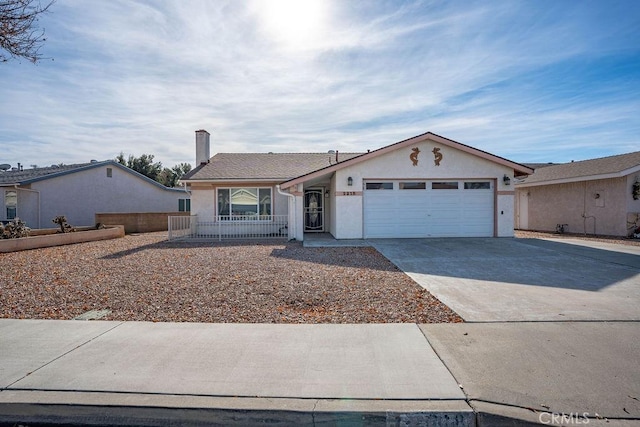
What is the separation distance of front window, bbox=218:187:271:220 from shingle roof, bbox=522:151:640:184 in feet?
50.5

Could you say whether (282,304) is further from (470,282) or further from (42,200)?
(42,200)

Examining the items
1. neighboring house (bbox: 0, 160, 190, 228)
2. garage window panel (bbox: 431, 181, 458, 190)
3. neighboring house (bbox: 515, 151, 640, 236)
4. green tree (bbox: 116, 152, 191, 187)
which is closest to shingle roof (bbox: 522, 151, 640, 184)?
neighboring house (bbox: 515, 151, 640, 236)

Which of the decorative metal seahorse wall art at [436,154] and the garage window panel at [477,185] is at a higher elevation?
the decorative metal seahorse wall art at [436,154]

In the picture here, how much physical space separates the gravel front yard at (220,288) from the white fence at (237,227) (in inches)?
221

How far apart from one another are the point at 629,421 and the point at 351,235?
40.1ft

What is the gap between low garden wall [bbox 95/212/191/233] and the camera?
70.4 feet

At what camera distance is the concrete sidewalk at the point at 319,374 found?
3109 millimetres

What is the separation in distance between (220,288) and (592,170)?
63.5 feet

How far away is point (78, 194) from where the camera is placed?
72.6 ft

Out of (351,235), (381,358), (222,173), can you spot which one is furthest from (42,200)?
(381,358)

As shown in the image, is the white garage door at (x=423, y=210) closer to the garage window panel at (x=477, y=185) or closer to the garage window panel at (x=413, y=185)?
the garage window panel at (x=413, y=185)

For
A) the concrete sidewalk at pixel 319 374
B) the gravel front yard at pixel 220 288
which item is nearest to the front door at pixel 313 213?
the gravel front yard at pixel 220 288

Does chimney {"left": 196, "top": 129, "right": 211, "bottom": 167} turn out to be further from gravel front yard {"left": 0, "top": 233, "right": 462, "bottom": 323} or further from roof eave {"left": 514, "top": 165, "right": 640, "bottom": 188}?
roof eave {"left": 514, "top": 165, "right": 640, "bottom": 188}

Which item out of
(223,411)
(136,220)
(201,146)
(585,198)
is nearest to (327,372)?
(223,411)
